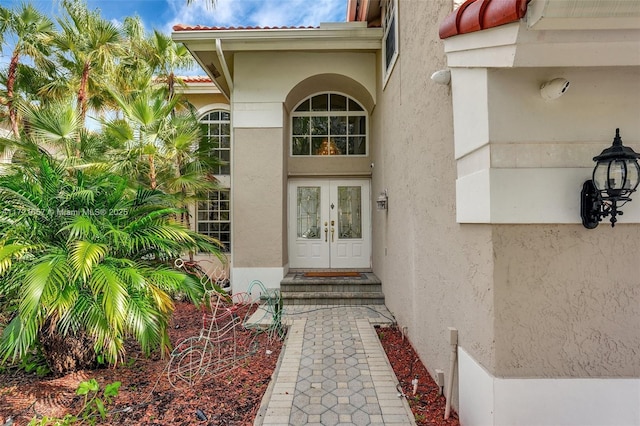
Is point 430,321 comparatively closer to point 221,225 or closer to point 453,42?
point 453,42

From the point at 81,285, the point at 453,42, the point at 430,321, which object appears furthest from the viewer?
the point at 430,321

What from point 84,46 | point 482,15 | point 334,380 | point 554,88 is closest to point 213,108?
point 84,46

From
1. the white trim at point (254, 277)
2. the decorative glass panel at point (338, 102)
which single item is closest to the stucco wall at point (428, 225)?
the decorative glass panel at point (338, 102)

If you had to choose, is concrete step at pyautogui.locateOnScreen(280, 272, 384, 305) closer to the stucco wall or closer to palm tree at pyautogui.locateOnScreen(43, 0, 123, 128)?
the stucco wall

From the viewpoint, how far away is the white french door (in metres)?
8.65

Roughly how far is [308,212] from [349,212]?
3.93ft

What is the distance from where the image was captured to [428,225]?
391cm

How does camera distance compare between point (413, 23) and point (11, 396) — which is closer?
point (11, 396)

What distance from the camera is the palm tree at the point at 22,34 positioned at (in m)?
8.13

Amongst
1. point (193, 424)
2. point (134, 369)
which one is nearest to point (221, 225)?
point (134, 369)

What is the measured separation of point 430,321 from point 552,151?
2472mm

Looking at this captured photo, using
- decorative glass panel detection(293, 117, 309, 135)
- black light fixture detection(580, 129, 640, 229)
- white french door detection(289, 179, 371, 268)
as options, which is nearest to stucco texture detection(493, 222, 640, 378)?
black light fixture detection(580, 129, 640, 229)

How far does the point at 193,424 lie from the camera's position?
3002 millimetres

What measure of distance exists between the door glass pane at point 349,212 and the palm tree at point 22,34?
9051 millimetres
